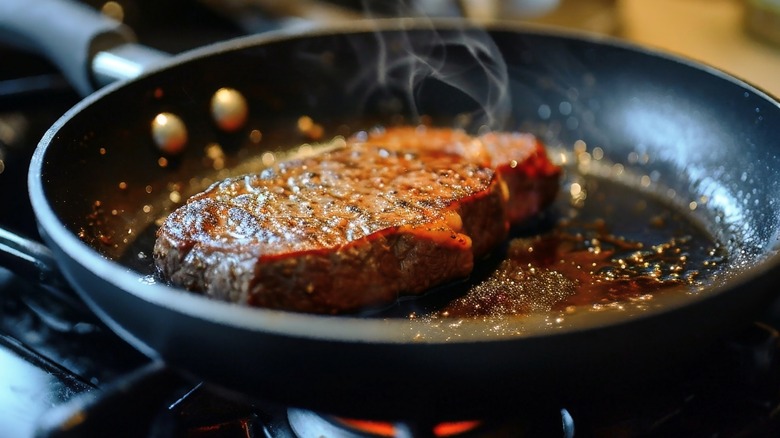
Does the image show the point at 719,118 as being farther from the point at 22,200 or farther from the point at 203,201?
the point at 22,200

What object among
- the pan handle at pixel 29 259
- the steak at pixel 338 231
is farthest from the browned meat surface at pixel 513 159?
the pan handle at pixel 29 259

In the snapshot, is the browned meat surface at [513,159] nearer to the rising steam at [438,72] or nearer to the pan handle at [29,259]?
the rising steam at [438,72]

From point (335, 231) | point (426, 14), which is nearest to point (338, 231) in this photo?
point (335, 231)

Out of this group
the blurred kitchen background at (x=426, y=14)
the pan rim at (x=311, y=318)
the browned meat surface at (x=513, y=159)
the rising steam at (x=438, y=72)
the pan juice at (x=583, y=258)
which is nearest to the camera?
the pan rim at (x=311, y=318)

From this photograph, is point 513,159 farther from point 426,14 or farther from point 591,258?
point 426,14

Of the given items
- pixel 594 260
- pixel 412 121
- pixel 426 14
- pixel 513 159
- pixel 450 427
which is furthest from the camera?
pixel 426 14

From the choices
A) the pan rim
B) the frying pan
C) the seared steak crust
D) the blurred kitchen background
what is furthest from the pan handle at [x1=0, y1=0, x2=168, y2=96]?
the pan rim
